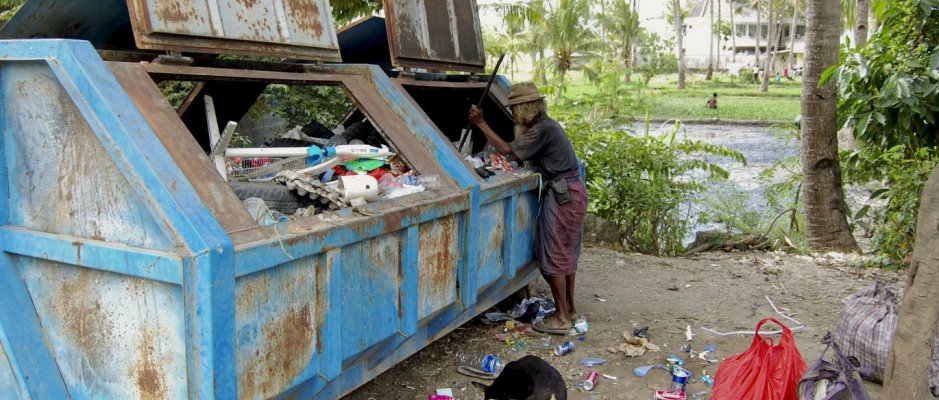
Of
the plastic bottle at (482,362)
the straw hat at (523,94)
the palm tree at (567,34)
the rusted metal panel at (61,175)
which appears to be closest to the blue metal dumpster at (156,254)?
the rusted metal panel at (61,175)

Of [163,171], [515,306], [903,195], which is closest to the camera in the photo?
[163,171]

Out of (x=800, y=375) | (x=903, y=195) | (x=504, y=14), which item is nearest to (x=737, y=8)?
(x=504, y=14)

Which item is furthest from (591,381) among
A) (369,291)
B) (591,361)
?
(369,291)

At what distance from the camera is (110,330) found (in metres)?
2.30

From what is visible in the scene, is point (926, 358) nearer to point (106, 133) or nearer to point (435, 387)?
point (435, 387)

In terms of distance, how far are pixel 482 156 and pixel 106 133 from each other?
2.80 meters

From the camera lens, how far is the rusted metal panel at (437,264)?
3.24 meters

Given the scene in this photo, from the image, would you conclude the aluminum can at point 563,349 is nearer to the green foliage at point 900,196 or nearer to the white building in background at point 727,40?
the green foliage at point 900,196

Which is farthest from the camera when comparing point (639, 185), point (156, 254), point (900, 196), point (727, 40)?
point (727, 40)

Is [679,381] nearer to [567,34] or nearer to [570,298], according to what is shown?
[570,298]

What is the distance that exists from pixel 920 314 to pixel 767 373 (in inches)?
32.1

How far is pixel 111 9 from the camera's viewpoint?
3318mm

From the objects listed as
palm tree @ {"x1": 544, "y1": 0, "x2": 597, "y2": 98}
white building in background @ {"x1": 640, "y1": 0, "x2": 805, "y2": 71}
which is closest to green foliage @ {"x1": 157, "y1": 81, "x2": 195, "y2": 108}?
palm tree @ {"x1": 544, "y1": 0, "x2": 597, "y2": 98}

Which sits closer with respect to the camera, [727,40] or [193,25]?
[193,25]
